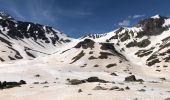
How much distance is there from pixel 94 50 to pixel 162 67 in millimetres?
49129

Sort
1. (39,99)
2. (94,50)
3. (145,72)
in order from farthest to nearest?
(94,50) → (145,72) → (39,99)

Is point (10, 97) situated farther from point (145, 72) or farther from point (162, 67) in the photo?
point (162, 67)

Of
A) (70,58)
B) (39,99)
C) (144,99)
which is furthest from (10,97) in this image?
(70,58)

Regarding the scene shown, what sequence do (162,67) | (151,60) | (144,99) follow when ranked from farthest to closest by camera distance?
(151,60), (162,67), (144,99)

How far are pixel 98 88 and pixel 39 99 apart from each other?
31.7 ft

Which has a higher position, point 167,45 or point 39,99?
point 167,45

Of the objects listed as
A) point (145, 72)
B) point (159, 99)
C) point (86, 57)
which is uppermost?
point (86, 57)

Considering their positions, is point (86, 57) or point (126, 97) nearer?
point (126, 97)

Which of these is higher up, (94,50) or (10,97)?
(94,50)

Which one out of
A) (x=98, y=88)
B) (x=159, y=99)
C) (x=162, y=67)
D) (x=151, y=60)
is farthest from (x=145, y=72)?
(x=159, y=99)

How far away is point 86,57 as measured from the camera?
167 m

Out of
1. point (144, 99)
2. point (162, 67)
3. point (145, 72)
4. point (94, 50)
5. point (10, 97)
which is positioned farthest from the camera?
point (94, 50)

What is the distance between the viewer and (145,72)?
13450 cm

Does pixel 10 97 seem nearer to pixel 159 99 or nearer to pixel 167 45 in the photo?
pixel 159 99
